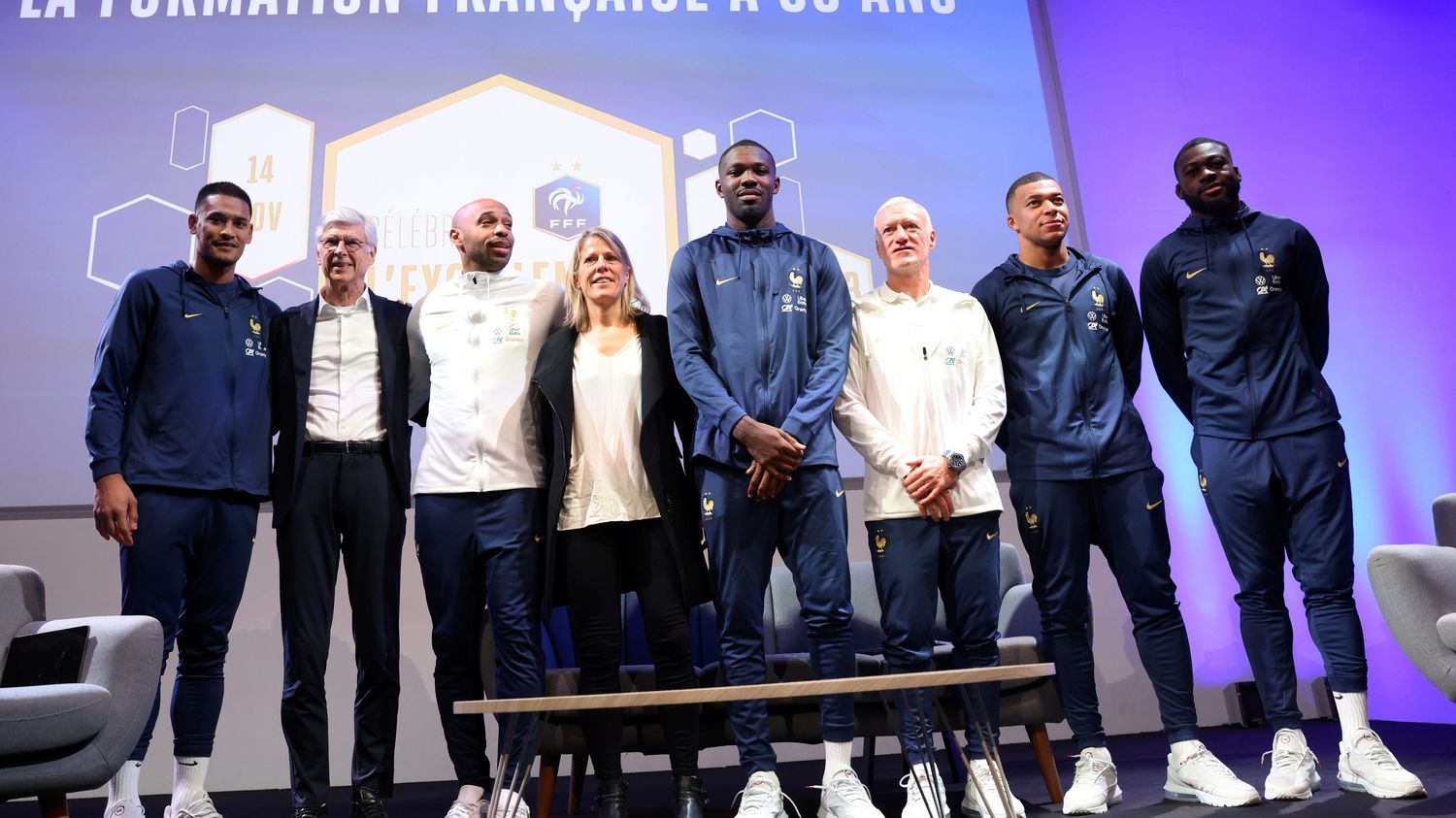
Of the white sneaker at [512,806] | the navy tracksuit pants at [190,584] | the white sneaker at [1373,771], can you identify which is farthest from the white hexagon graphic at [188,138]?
the white sneaker at [1373,771]

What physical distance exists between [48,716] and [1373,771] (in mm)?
2995

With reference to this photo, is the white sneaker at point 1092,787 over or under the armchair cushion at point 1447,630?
under

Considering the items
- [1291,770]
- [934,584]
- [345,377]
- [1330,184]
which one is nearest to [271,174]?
[345,377]

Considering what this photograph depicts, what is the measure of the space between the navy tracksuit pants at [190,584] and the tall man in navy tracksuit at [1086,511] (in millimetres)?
2010

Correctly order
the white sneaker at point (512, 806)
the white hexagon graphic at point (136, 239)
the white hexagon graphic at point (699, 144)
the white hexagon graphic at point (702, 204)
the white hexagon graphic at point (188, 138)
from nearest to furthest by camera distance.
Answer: the white sneaker at point (512, 806) < the white hexagon graphic at point (136, 239) < the white hexagon graphic at point (188, 138) < the white hexagon graphic at point (702, 204) < the white hexagon graphic at point (699, 144)

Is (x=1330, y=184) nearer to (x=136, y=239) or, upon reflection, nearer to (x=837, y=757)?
(x=837, y=757)

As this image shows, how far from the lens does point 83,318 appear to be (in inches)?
160

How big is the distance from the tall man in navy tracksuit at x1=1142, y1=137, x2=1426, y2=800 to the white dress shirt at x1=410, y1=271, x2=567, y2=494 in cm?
173

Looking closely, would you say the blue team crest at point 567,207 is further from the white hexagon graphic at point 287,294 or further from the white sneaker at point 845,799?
the white sneaker at point 845,799

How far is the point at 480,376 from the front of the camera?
2.77m

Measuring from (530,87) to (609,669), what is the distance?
2.73m

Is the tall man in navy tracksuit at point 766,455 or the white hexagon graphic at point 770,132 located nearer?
the tall man in navy tracksuit at point 766,455

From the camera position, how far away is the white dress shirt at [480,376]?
8.79 feet

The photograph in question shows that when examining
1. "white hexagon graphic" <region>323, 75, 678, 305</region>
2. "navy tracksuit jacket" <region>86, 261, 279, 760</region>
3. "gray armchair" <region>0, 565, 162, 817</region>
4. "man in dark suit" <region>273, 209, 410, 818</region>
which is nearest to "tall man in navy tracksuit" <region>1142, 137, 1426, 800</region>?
"white hexagon graphic" <region>323, 75, 678, 305</region>
